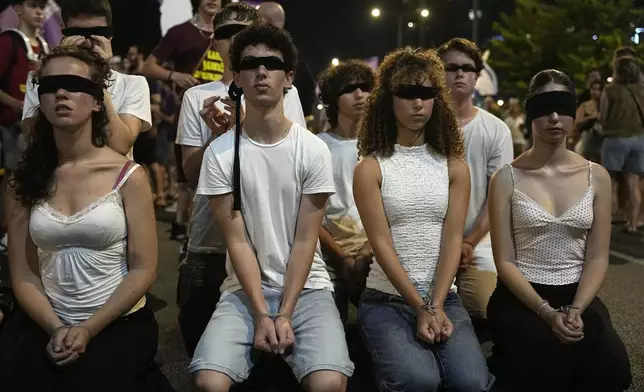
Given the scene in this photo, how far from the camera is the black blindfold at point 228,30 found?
135 inches

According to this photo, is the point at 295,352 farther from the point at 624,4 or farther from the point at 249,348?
the point at 624,4

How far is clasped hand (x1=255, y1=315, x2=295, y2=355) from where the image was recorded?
2570 millimetres

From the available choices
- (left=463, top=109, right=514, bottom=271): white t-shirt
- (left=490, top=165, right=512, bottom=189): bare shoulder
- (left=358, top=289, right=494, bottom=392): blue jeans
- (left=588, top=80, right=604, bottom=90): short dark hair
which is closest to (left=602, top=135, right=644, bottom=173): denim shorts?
(left=588, top=80, right=604, bottom=90): short dark hair

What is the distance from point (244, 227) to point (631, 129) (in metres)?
5.60

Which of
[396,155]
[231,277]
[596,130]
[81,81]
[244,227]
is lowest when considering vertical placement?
[596,130]

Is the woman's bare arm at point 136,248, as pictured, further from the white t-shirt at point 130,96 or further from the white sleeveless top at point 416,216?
the white sleeveless top at point 416,216

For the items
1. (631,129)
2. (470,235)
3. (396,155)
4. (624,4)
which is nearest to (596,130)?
(631,129)

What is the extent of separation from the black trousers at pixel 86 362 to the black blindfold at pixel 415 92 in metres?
1.49

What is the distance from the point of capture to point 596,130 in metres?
8.09

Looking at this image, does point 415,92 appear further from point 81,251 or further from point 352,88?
→ point 81,251

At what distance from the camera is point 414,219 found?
9.82 feet

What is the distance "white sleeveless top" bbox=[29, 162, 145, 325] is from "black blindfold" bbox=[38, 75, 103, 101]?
34cm

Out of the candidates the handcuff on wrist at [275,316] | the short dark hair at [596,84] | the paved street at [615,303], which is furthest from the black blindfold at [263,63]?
the short dark hair at [596,84]

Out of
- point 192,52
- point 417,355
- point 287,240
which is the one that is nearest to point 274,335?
point 287,240
